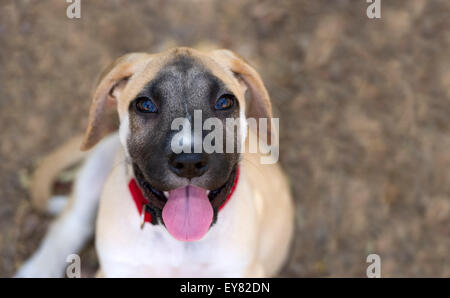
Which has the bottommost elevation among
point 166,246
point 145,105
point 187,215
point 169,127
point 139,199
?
point 166,246

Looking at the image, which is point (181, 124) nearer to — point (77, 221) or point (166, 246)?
point (166, 246)

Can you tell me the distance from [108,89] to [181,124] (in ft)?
2.29

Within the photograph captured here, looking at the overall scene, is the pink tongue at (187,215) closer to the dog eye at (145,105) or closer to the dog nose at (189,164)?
the dog nose at (189,164)

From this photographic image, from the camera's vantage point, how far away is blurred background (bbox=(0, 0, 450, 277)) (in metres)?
5.29

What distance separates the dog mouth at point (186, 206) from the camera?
3.27 metres

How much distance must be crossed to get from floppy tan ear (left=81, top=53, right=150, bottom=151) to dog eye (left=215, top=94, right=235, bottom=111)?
0.56 meters

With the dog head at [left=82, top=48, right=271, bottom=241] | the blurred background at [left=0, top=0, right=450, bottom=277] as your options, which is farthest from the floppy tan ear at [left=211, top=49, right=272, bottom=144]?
the blurred background at [left=0, top=0, right=450, bottom=277]

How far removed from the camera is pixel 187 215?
3299 millimetres

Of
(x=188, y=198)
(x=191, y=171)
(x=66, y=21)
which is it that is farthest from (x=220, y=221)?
(x=66, y=21)

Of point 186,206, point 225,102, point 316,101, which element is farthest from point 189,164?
point 316,101

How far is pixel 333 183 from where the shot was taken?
18.0 feet

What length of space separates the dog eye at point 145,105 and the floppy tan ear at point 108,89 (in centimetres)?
27

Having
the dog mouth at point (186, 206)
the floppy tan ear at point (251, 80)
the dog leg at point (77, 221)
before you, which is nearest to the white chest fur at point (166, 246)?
the dog mouth at point (186, 206)

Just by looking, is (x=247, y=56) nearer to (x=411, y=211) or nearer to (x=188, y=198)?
(x=411, y=211)
